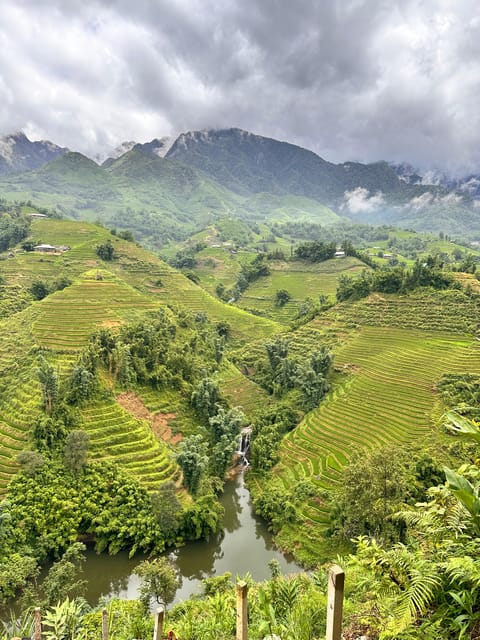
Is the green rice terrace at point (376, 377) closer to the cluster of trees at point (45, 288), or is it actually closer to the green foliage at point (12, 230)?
the cluster of trees at point (45, 288)

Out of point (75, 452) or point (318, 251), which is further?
point (318, 251)

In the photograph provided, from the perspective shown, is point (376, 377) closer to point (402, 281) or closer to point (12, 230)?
point (402, 281)

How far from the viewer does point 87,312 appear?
3422 centimetres

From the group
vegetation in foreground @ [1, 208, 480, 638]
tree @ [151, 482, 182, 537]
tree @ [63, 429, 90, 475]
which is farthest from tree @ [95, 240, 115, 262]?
tree @ [151, 482, 182, 537]

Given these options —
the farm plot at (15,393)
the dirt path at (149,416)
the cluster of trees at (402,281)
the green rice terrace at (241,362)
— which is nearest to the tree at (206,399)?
the green rice terrace at (241,362)

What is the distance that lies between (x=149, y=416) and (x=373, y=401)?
1791 cm

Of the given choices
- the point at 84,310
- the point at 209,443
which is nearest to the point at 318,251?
the point at 84,310

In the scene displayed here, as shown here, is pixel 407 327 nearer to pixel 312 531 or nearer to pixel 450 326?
pixel 450 326

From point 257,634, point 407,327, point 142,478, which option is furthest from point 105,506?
point 407,327

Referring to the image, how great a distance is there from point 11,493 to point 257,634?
58.6 feet

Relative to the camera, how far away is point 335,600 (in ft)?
9.75

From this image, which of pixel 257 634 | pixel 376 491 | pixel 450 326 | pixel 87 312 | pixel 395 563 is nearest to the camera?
pixel 395 563

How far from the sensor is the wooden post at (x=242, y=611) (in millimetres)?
3584

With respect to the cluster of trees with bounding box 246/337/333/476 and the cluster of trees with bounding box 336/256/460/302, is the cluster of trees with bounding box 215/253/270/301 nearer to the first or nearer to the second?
the cluster of trees with bounding box 336/256/460/302
